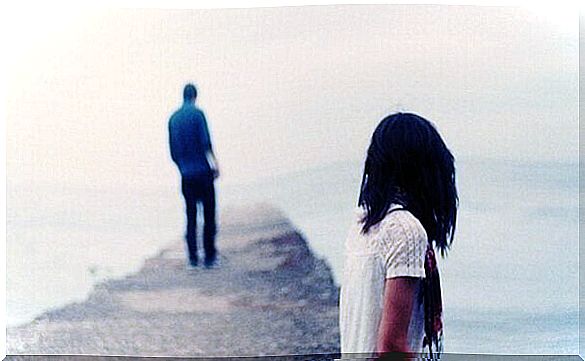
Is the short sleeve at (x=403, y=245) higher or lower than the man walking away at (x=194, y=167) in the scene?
lower

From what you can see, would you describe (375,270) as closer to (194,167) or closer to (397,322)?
(397,322)

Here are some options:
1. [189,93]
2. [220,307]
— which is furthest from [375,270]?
[189,93]

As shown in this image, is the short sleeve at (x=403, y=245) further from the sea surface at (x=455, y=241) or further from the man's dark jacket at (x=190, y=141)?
the man's dark jacket at (x=190, y=141)

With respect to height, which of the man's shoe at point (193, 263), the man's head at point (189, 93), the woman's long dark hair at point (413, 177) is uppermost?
the man's head at point (189, 93)

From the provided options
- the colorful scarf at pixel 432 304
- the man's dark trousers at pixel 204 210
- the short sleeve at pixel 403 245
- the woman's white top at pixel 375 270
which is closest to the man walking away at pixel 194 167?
the man's dark trousers at pixel 204 210

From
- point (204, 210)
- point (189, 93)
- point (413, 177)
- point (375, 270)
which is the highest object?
point (189, 93)

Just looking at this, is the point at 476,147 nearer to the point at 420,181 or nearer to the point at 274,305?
the point at 420,181
